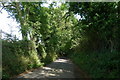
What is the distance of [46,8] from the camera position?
47.9 feet

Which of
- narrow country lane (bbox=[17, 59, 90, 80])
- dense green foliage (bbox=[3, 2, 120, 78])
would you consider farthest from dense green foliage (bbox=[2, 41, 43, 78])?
narrow country lane (bbox=[17, 59, 90, 80])

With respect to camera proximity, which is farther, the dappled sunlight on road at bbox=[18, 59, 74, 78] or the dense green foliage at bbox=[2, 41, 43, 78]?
the dappled sunlight on road at bbox=[18, 59, 74, 78]

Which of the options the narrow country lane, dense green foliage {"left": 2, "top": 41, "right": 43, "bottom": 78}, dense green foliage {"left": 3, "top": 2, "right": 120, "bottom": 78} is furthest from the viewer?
the narrow country lane

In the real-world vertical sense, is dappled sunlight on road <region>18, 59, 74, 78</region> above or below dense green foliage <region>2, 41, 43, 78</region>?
below

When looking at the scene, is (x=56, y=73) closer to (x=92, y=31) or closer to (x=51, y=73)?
(x=51, y=73)

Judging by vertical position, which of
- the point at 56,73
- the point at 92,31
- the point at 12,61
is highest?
the point at 92,31

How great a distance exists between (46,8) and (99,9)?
8995mm

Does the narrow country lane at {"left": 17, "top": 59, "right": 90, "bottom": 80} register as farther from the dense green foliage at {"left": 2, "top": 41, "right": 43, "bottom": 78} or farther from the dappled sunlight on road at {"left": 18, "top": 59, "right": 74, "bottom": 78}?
the dense green foliage at {"left": 2, "top": 41, "right": 43, "bottom": 78}

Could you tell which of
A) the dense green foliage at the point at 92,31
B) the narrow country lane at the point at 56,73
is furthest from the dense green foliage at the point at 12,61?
the narrow country lane at the point at 56,73

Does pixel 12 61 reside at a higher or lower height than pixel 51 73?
higher

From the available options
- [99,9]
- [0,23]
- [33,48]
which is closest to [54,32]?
[33,48]

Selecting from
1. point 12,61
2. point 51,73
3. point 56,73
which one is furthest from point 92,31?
point 12,61

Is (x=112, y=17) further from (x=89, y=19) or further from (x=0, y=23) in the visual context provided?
(x=0, y=23)

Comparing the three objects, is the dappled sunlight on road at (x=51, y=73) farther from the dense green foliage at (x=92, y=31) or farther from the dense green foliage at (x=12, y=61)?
the dense green foliage at (x=92, y=31)
